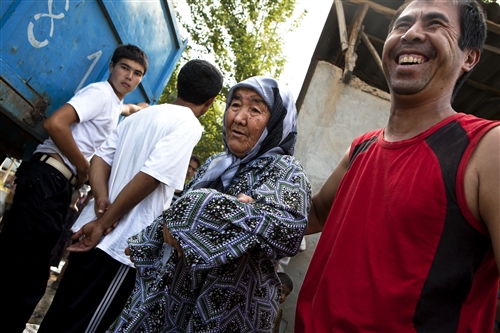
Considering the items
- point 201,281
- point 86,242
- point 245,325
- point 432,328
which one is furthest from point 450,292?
point 86,242

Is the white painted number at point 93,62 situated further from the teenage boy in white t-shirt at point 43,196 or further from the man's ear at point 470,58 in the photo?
the man's ear at point 470,58

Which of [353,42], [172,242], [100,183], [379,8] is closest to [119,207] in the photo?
[100,183]

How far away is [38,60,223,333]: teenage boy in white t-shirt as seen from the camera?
1889 mm

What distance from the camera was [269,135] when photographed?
Answer: 64.6 inches

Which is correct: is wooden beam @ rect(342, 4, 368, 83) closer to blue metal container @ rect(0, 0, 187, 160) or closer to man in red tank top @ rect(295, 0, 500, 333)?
blue metal container @ rect(0, 0, 187, 160)

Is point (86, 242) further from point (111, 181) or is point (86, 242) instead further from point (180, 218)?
point (180, 218)

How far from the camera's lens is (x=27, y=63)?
6.61 feet

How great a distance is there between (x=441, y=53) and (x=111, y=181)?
176 cm

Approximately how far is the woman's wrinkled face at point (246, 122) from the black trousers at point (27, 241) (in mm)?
1398

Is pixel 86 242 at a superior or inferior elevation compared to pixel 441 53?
inferior

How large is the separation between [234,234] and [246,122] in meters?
0.56

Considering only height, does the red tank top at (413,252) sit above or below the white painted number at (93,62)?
below

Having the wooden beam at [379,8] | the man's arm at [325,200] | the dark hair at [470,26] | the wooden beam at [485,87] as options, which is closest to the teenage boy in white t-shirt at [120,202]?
the man's arm at [325,200]

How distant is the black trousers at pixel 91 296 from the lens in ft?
6.05
